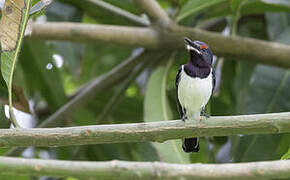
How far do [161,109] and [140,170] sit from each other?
1795mm

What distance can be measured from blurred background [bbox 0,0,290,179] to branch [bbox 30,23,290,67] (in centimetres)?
11

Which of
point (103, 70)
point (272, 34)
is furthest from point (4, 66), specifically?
point (103, 70)

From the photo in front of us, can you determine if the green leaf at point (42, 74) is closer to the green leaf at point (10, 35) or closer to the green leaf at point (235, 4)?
the green leaf at point (235, 4)

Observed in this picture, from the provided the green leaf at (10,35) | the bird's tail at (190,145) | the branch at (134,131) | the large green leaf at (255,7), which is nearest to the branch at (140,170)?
the branch at (134,131)

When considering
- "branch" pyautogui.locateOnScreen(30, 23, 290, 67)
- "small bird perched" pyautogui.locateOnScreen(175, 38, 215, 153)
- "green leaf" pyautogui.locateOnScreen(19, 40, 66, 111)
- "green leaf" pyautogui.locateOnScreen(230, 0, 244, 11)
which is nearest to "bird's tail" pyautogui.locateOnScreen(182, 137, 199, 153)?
"small bird perched" pyautogui.locateOnScreen(175, 38, 215, 153)

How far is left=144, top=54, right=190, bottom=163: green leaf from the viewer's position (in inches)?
107

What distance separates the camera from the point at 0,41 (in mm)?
2084

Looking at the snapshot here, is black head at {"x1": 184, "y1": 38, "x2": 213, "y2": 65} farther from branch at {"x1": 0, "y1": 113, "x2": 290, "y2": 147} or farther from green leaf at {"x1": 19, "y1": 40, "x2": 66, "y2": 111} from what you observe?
green leaf at {"x1": 19, "y1": 40, "x2": 66, "y2": 111}

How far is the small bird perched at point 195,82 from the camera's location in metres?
2.73

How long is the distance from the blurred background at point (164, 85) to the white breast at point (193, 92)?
22cm

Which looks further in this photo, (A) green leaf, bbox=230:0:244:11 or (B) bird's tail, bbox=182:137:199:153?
(A) green leaf, bbox=230:0:244:11

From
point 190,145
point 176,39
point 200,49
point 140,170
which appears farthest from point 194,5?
point 140,170

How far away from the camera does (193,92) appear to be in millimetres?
2732

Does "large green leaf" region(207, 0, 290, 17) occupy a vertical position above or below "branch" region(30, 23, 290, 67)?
above
